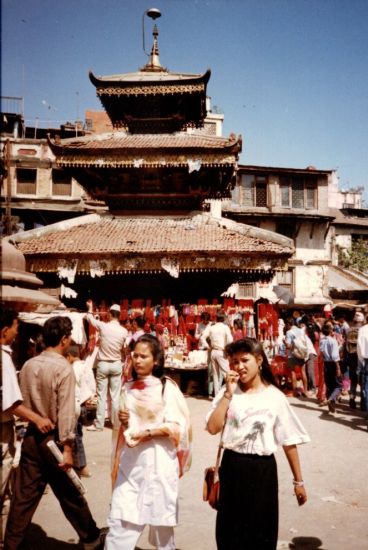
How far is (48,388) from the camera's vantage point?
12.4ft

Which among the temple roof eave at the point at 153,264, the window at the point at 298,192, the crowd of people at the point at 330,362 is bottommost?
the crowd of people at the point at 330,362

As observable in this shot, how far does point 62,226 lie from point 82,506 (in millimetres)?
10993

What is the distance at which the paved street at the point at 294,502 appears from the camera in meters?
4.18

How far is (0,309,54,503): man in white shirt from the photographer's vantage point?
11.0ft

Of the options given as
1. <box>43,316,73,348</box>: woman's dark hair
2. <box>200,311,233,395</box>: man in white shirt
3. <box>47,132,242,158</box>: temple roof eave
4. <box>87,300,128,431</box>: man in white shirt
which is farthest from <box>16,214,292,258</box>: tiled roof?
<box>43,316,73,348</box>: woman's dark hair

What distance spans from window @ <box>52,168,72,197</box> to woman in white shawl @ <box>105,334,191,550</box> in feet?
93.6

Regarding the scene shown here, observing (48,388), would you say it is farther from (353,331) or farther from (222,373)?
(353,331)

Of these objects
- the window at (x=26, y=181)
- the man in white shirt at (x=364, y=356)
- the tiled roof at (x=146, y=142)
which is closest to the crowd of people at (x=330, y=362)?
the man in white shirt at (x=364, y=356)

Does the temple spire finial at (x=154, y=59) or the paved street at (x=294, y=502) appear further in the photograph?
the temple spire finial at (x=154, y=59)

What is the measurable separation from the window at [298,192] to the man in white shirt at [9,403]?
27.8m

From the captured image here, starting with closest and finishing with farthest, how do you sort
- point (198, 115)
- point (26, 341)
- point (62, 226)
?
point (26, 341) < point (62, 226) < point (198, 115)

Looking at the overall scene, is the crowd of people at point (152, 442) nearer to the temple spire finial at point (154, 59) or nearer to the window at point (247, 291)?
the temple spire finial at point (154, 59)

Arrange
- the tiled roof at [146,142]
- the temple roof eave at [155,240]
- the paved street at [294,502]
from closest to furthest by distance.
Answer: the paved street at [294,502], the temple roof eave at [155,240], the tiled roof at [146,142]

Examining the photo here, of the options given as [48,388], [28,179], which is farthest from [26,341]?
[28,179]
